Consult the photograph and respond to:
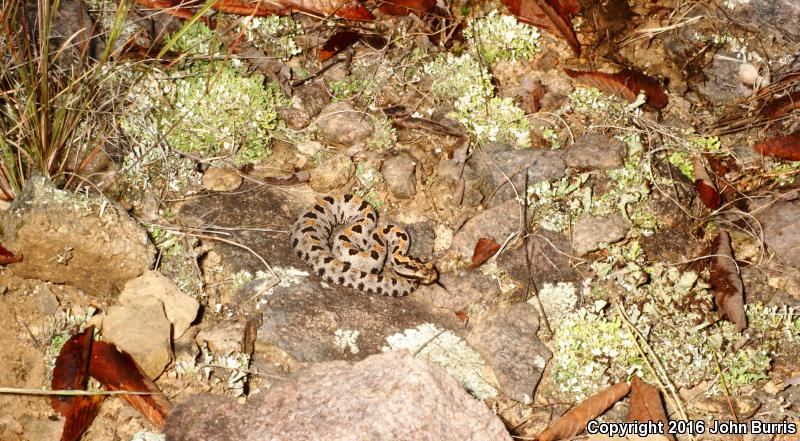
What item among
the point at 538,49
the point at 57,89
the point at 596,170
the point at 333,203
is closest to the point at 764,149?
the point at 596,170

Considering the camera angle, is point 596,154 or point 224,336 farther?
point 596,154

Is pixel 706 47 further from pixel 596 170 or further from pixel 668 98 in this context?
pixel 596 170

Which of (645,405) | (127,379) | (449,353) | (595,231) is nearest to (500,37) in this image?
(595,231)

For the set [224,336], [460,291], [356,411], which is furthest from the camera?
[460,291]

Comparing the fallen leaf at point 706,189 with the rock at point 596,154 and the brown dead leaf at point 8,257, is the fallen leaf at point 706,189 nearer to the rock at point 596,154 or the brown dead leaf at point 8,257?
the rock at point 596,154

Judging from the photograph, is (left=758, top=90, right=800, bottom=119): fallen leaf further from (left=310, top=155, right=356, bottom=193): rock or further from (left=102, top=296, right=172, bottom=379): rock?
(left=102, top=296, right=172, bottom=379): rock

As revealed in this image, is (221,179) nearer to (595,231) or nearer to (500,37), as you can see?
(500,37)
